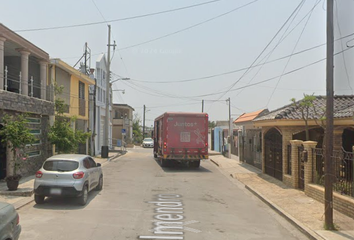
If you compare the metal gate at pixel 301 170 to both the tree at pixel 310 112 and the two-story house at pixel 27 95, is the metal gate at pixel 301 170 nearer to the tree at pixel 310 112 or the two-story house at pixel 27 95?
the tree at pixel 310 112

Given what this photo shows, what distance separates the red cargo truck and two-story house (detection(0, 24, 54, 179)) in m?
6.46

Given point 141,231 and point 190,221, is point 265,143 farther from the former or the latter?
point 141,231

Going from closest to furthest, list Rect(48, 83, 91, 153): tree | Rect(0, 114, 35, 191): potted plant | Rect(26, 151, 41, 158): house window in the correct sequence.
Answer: Rect(0, 114, 35, 191): potted plant → Rect(26, 151, 41, 158): house window → Rect(48, 83, 91, 153): tree

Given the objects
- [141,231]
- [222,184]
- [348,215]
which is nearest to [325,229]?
[348,215]

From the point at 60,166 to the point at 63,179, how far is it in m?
0.50

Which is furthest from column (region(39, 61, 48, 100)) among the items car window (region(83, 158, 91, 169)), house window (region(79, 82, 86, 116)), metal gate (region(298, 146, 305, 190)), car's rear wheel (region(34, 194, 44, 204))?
metal gate (region(298, 146, 305, 190))

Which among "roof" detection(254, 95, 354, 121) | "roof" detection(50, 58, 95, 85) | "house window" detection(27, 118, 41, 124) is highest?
"roof" detection(50, 58, 95, 85)

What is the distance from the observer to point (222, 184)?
15375 mm

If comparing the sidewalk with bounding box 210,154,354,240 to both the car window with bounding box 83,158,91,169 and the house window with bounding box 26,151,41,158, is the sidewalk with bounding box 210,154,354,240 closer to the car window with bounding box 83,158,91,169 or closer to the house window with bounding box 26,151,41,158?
the car window with bounding box 83,158,91,169

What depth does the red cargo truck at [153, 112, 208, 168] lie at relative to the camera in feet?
65.0

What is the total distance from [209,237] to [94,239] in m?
2.37

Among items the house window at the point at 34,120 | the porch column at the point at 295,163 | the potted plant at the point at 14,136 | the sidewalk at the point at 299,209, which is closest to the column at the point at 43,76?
the house window at the point at 34,120

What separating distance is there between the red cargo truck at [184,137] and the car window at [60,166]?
9.82m

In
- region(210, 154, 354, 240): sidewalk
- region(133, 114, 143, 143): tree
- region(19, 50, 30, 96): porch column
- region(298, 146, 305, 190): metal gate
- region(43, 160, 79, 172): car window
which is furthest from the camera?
region(133, 114, 143, 143): tree
